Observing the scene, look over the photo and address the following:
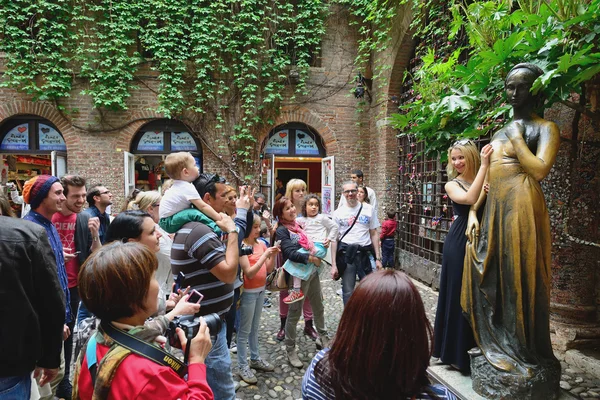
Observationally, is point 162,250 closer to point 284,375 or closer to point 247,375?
point 247,375

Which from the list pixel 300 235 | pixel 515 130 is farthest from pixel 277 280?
pixel 515 130

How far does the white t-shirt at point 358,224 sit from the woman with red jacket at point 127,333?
3.41 metres

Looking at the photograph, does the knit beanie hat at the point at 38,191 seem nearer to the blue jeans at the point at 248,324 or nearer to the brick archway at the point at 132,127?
the blue jeans at the point at 248,324

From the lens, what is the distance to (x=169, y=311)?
209 centimetres

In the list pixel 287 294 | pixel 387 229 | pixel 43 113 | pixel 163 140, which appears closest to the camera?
pixel 287 294

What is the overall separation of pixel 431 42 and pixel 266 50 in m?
3.99

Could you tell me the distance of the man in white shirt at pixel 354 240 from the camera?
4543mm

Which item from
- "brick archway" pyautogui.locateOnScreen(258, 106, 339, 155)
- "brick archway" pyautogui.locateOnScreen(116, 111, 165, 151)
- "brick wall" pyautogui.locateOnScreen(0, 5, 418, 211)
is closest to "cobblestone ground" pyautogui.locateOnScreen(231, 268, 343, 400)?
"brick wall" pyautogui.locateOnScreen(0, 5, 418, 211)

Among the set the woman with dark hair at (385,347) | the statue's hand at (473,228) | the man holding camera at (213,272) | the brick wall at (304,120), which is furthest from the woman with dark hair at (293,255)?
the brick wall at (304,120)

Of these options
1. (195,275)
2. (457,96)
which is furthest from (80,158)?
(457,96)

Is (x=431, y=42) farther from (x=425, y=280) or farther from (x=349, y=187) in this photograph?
(x=425, y=280)

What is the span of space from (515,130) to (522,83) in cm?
30

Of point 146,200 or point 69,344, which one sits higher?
point 146,200

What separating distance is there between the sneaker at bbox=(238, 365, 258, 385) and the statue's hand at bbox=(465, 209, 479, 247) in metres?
2.22
